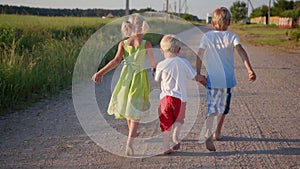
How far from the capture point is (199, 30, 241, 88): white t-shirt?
4.45 metres

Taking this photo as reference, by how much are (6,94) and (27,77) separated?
812 millimetres

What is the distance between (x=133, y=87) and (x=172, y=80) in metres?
0.43

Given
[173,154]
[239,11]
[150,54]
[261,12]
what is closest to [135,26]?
[150,54]

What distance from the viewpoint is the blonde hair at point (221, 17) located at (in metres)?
4.39

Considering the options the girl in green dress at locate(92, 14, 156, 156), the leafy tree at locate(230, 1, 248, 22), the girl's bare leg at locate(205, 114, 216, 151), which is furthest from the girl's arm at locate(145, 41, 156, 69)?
the leafy tree at locate(230, 1, 248, 22)

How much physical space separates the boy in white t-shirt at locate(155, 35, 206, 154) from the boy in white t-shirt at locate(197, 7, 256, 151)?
0.24 meters

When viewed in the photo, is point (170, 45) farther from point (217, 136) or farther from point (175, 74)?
point (217, 136)

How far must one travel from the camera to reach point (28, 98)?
270 inches

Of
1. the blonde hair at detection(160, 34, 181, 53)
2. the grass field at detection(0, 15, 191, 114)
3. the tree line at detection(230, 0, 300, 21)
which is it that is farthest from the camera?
the tree line at detection(230, 0, 300, 21)

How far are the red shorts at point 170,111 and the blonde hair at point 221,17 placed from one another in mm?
987

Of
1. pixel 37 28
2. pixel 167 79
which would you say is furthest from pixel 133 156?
pixel 37 28

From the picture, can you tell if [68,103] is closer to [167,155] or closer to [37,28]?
[167,155]

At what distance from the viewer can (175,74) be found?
420 centimetres

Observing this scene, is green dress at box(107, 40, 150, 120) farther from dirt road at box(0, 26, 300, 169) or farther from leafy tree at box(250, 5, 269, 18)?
leafy tree at box(250, 5, 269, 18)
